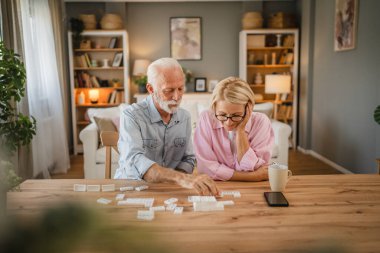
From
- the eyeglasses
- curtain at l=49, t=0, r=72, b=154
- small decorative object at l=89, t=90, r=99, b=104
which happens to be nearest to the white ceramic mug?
the eyeglasses

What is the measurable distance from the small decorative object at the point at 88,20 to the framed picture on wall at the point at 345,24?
3.63m

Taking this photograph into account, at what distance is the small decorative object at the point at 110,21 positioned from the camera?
19.6ft

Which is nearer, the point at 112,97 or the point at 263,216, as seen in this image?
the point at 263,216

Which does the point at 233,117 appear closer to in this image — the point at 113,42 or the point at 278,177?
the point at 278,177

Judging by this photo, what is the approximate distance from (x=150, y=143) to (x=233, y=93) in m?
0.51

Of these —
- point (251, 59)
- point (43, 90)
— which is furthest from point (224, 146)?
point (251, 59)

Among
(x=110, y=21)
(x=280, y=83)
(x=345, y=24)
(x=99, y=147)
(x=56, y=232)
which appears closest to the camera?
(x=56, y=232)

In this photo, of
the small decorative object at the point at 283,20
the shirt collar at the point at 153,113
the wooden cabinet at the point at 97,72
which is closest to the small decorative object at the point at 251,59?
the small decorative object at the point at 283,20

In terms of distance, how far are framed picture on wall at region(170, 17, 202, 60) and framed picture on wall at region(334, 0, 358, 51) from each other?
8.29 ft

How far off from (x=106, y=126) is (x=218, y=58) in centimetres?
329

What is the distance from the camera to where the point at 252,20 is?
6.14 meters

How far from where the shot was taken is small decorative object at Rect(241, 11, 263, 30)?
242 inches

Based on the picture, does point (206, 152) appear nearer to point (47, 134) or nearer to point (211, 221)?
point (211, 221)

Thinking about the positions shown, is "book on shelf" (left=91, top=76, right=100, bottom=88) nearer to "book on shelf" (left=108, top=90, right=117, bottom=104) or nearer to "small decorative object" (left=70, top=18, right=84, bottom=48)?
"book on shelf" (left=108, top=90, right=117, bottom=104)
